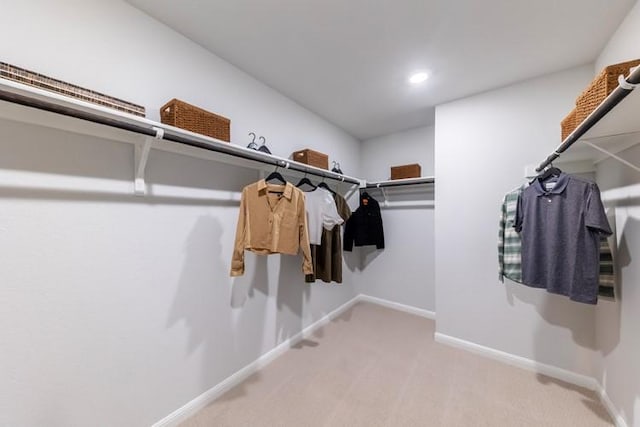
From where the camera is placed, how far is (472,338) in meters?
2.27

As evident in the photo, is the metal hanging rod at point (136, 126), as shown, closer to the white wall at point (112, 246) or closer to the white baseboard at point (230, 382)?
the white wall at point (112, 246)

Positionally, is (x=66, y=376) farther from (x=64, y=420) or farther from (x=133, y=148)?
(x=133, y=148)

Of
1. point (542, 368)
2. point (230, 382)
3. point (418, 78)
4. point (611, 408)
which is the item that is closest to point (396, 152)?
point (418, 78)

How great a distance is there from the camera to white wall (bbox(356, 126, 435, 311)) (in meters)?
3.06

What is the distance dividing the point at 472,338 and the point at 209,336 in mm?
2330

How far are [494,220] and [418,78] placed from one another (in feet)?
4.69

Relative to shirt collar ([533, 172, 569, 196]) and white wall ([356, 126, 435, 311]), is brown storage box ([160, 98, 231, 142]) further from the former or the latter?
white wall ([356, 126, 435, 311])

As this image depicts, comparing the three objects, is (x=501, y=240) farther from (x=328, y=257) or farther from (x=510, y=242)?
(x=328, y=257)

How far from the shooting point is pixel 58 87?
99 cm

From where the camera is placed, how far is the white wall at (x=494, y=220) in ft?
6.18

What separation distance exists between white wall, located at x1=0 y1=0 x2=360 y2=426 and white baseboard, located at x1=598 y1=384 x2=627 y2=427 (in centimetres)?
241

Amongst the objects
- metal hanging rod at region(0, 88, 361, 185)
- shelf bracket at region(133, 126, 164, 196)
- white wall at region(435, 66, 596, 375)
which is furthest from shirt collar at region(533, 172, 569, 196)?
shelf bracket at region(133, 126, 164, 196)

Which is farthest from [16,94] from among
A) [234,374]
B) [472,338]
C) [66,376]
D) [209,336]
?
[472,338]

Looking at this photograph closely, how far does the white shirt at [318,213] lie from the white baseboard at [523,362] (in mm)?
1668
